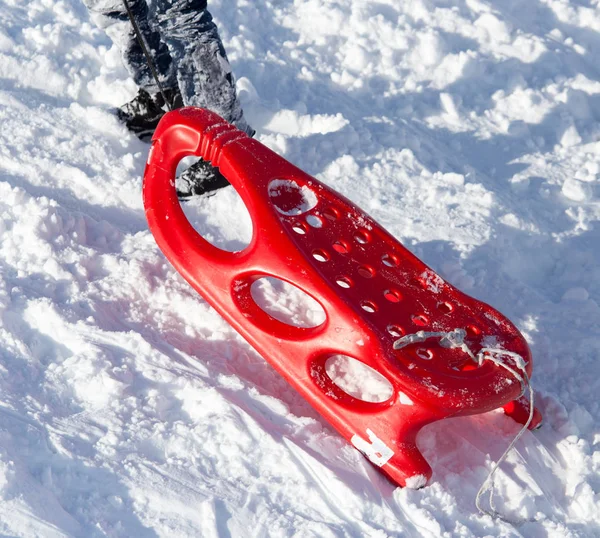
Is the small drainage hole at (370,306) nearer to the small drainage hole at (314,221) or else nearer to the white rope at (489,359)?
the white rope at (489,359)

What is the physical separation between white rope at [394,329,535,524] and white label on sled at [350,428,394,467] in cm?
24

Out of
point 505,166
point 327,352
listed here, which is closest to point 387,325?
point 327,352

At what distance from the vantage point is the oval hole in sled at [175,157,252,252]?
2.78 meters

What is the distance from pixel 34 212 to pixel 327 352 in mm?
1061

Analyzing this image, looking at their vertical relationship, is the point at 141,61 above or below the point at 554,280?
above

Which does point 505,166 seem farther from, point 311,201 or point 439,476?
point 439,476

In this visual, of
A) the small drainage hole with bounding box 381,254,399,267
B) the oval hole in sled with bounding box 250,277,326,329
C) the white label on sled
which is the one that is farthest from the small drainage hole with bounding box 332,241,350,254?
the white label on sled

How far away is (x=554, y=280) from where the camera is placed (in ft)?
9.39

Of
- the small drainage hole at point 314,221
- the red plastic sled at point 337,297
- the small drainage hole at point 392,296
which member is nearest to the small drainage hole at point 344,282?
the red plastic sled at point 337,297

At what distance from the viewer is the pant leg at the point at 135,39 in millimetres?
2842

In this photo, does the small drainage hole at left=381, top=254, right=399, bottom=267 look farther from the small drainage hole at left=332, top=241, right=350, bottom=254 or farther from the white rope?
the white rope

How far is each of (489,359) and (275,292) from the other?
0.76 meters

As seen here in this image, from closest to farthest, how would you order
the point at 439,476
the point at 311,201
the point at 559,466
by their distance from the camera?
the point at 439,476 → the point at 559,466 → the point at 311,201

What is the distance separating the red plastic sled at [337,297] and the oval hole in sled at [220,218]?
14.5 inches
